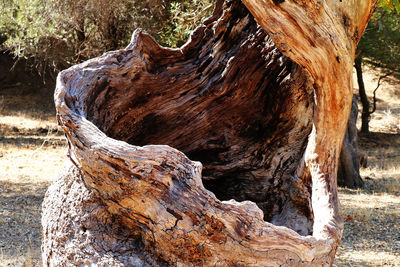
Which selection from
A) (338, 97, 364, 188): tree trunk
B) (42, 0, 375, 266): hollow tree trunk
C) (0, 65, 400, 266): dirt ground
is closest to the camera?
(42, 0, 375, 266): hollow tree trunk

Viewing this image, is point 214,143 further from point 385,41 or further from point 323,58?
point 385,41

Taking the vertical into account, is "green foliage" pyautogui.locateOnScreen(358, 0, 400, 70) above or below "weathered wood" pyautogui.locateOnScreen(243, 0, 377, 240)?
above

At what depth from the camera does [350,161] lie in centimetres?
829

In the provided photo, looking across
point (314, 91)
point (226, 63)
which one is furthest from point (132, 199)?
point (226, 63)

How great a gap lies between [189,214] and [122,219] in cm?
47

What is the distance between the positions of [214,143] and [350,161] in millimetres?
4715

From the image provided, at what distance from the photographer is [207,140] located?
13.8 feet

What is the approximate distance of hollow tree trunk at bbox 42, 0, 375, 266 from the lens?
264 centimetres

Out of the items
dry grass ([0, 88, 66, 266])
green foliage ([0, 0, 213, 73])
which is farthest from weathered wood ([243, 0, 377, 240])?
green foliage ([0, 0, 213, 73])

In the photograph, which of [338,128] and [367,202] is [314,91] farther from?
[367,202]

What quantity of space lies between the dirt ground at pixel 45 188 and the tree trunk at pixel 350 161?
0.21 meters

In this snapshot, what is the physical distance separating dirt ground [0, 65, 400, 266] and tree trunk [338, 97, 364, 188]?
211 millimetres

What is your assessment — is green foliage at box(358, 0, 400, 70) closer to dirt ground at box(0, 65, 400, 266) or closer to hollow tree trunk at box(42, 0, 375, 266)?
dirt ground at box(0, 65, 400, 266)

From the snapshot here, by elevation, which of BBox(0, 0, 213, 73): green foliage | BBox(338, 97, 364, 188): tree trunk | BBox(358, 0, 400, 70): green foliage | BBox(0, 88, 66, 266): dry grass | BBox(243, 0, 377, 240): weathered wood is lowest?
BBox(0, 88, 66, 266): dry grass
